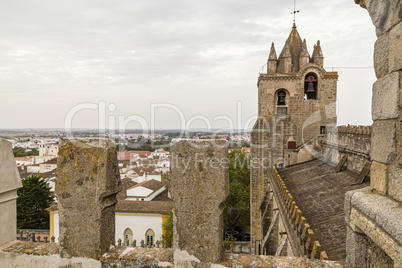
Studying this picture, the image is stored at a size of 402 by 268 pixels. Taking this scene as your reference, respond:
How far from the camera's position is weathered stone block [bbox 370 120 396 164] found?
6.47 ft

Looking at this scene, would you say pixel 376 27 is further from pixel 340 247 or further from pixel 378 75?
pixel 340 247

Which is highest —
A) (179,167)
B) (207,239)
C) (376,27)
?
(376,27)

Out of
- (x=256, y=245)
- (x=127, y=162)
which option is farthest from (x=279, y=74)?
(x=127, y=162)

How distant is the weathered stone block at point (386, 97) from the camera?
6.35 feet

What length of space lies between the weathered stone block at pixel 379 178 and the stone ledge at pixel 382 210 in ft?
0.19

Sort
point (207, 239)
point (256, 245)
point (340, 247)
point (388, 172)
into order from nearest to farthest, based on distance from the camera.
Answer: point (388, 172)
point (207, 239)
point (340, 247)
point (256, 245)

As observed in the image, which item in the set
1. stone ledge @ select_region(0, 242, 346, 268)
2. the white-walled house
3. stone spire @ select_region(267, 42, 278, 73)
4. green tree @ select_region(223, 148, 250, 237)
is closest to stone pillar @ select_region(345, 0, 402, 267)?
stone ledge @ select_region(0, 242, 346, 268)

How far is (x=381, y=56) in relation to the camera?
2150mm

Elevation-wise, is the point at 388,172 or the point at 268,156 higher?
the point at 388,172

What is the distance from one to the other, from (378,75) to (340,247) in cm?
350

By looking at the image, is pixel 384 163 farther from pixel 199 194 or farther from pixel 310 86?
pixel 310 86

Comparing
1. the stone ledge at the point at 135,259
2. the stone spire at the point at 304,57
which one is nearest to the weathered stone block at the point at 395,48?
the stone ledge at the point at 135,259

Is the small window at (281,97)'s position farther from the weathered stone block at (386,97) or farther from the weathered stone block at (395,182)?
the weathered stone block at (395,182)

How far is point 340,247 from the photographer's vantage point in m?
4.62
